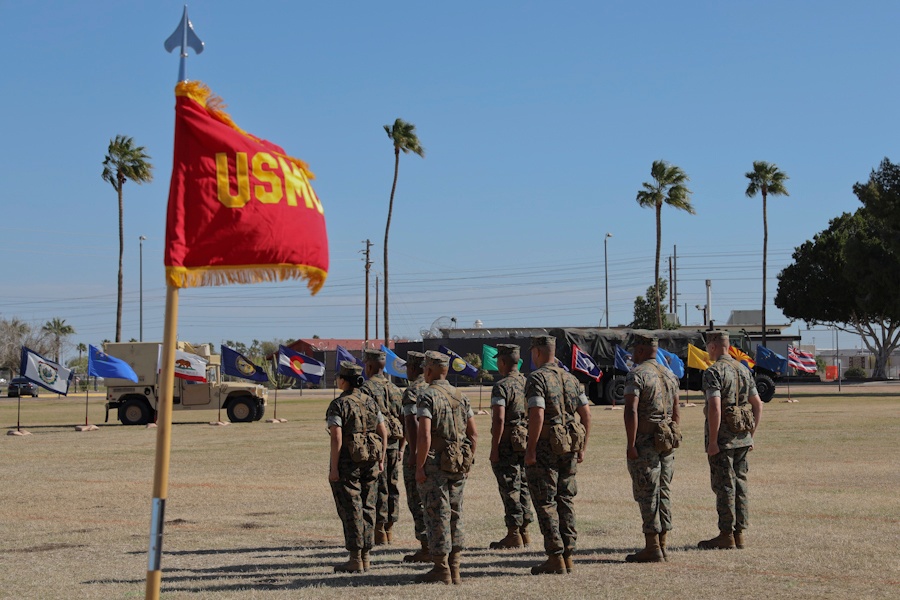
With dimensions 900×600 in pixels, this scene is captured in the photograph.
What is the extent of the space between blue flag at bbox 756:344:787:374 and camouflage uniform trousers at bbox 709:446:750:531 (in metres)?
28.9

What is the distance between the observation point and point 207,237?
6020 mm

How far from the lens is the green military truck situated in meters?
31.0

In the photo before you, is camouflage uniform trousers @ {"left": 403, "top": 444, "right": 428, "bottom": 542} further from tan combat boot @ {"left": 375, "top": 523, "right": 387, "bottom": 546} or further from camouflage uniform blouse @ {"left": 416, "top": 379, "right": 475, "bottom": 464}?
camouflage uniform blouse @ {"left": 416, "top": 379, "right": 475, "bottom": 464}

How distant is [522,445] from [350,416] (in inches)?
64.1

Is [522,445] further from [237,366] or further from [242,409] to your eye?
[242,409]

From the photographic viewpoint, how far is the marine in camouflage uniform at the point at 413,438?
860 cm

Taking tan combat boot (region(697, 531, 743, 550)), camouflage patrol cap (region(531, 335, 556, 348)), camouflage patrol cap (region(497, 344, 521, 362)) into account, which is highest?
camouflage patrol cap (region(531, 335, 556, 348))

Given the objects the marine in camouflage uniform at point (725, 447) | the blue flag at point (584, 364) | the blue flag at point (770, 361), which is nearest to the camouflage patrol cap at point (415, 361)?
the marine in camouflage uniform at point (725, 447)

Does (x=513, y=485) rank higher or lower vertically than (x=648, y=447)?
lower

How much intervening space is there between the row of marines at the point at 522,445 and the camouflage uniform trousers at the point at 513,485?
0.5 inches

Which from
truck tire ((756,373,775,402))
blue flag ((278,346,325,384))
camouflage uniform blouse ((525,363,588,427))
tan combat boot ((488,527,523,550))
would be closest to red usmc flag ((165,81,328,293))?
camouflage uniform blouse ((525,363,588,427))

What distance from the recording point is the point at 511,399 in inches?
373

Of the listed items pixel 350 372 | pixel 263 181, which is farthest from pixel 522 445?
pixel 263 181

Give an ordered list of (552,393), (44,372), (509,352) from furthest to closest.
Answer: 1. (44,372)
2. (509,352)
3. (552,393)
